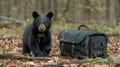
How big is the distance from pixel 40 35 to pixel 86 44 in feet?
3.77

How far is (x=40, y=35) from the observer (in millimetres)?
8406

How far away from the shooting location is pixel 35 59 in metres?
7.66

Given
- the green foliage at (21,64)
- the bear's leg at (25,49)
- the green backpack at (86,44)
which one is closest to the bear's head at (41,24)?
the green backpack at (86,44)

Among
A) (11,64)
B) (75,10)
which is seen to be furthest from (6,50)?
(75,10)

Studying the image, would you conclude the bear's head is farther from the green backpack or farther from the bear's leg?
the bear's leg

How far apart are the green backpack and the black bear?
53cm

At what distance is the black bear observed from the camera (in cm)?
826

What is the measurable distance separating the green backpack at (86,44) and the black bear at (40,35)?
1.74 ft

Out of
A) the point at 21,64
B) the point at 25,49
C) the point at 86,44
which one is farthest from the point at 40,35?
the point at 21,64

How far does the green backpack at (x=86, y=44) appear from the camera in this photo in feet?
26.2

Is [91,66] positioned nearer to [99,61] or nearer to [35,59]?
[99,61]

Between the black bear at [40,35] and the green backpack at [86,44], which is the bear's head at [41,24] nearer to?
the black bear at [40,35]

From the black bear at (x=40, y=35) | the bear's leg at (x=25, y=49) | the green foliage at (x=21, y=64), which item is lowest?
the green foliage at (x=21, y=64)

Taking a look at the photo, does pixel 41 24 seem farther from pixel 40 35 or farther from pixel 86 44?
pixel 86 44
